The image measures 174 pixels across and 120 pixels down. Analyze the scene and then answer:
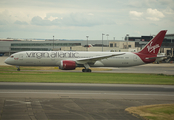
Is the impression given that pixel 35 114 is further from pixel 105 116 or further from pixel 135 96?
pixel 135 96

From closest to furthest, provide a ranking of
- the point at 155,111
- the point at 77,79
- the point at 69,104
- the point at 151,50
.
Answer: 1. the point at 155,111
2. the point at 69,104
3. the point at 77,79
4. the point at 151,50

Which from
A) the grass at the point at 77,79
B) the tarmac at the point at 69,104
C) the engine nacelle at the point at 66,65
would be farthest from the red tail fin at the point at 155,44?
the tarmac at the point at 69,104

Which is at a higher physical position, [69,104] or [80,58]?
[80,58]

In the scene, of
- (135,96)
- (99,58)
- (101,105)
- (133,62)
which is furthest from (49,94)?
(133,62)

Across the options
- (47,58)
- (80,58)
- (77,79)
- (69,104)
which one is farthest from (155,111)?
(47,58)

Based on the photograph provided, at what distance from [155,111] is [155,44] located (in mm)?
35142

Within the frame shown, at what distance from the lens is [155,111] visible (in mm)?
15141

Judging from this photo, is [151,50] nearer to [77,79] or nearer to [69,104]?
[77,79]

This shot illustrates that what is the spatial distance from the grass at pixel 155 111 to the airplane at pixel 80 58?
28.2m

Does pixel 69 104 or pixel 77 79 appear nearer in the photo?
pixel 69 104

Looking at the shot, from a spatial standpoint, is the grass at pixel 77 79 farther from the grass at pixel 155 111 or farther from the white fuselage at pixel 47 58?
the grass at pixel 155 111

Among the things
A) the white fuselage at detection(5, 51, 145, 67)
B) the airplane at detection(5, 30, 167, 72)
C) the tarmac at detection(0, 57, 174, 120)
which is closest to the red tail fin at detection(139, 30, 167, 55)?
the airplane at detection(5, 30, 167, 72)

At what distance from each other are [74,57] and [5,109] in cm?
3190

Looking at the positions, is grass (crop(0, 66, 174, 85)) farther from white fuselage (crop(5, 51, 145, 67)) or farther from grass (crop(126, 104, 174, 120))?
grass (crop(126, 104, 174, 120))
